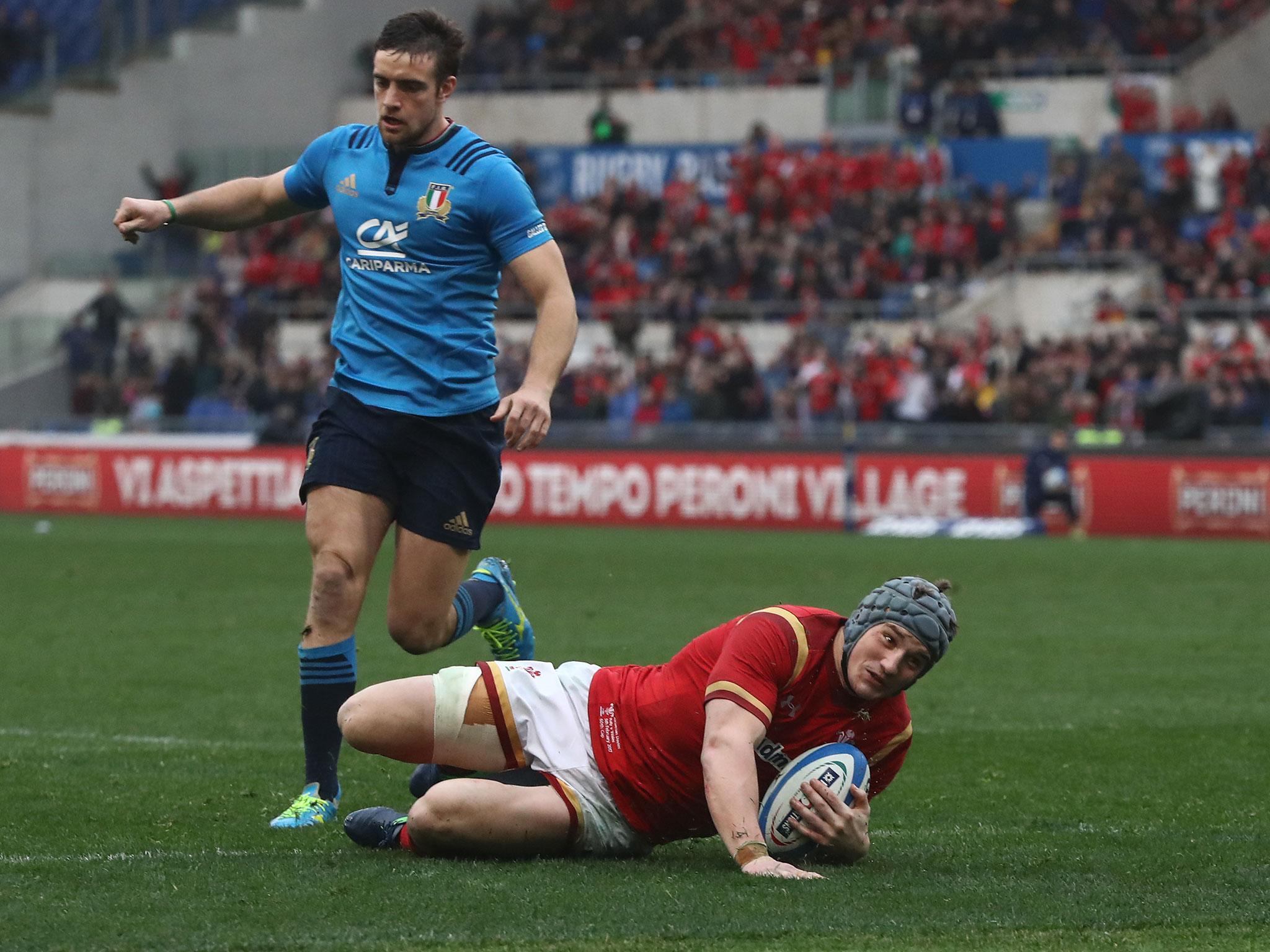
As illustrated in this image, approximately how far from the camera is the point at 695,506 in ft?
82.8

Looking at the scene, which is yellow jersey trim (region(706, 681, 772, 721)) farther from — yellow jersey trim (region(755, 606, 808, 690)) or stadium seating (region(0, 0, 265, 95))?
stadium seating (region(0, 0, 265, 95))

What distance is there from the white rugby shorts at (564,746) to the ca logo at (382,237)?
140cm

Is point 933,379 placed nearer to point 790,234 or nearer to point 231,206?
point 790,234

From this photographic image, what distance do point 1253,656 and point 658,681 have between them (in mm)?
7132

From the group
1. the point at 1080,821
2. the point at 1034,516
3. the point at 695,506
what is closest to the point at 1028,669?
the point at 1080,821

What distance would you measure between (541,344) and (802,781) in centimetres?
154

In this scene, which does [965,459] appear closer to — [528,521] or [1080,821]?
[528,521]

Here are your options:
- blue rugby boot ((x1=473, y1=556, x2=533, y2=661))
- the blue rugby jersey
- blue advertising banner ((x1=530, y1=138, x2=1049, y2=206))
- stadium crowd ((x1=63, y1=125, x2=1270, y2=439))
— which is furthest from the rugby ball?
blue advertising banner ((x1=530, y1=138, x2=1049, y2=206))

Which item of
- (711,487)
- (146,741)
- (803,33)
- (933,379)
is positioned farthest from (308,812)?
(803,33)

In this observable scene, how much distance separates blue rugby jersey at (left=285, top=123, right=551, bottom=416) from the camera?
6145 millimetres

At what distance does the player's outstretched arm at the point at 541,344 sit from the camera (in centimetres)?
548

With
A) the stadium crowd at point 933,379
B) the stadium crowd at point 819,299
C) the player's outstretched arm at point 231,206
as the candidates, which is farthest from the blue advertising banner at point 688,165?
the player's outstretched arm at point 231,206

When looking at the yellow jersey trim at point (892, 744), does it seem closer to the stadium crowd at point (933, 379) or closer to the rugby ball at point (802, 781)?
the rugby ball at point (802, 781)

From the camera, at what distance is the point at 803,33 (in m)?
35.9
